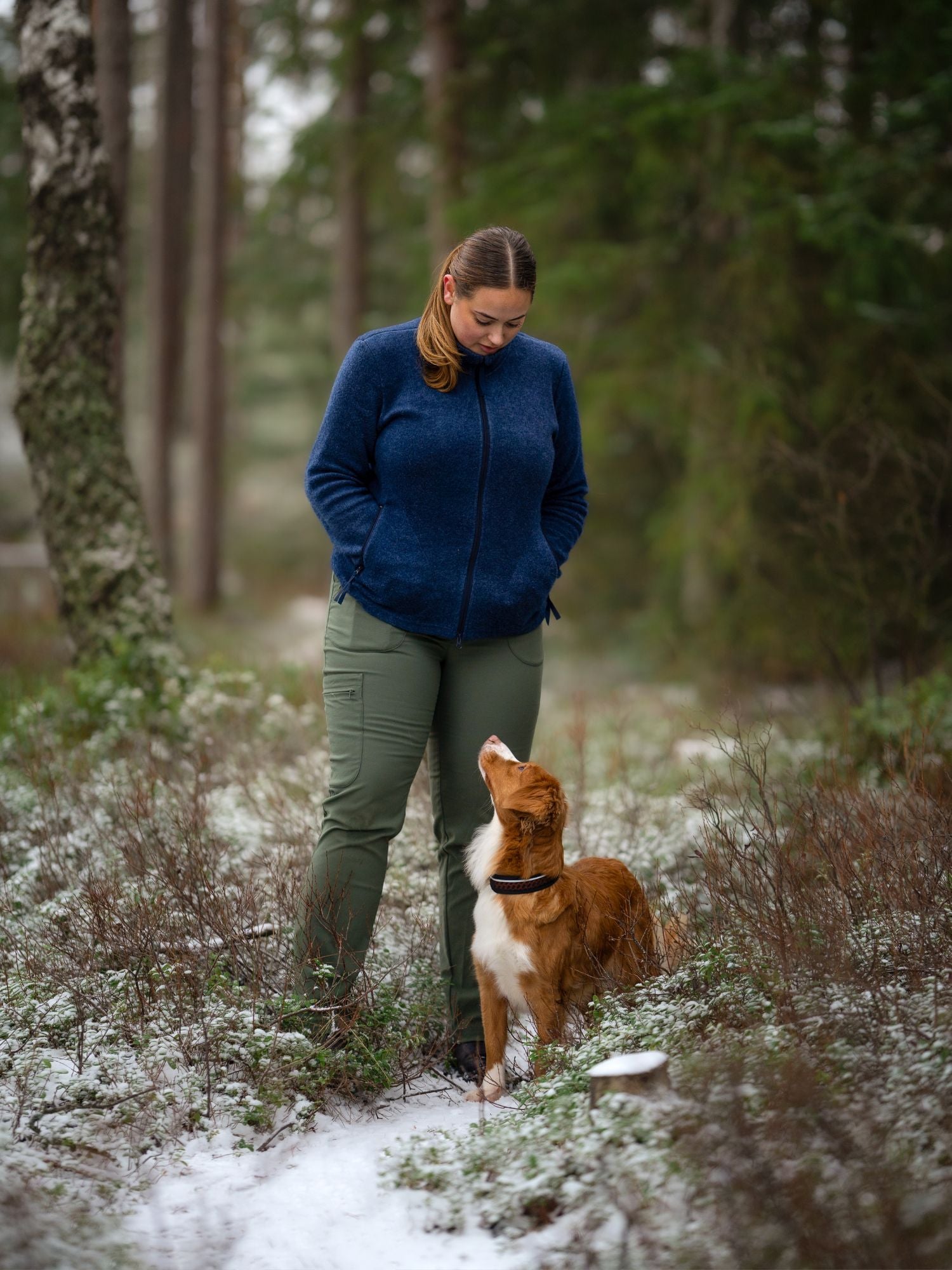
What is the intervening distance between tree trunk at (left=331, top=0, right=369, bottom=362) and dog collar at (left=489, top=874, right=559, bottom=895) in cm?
892

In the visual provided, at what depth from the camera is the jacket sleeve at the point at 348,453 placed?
3291mm

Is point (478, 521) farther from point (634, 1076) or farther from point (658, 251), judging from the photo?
point (658, 251)

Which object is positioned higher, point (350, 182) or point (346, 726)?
point (350, 182)

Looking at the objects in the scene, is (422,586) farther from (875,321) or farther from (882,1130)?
(875,321)

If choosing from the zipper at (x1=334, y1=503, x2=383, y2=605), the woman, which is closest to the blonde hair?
the woman

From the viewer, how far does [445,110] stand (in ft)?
39.1

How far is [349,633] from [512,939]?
41.4 inches


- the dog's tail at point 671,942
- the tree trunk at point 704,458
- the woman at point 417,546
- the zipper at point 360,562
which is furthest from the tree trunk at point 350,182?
the dog's tail at point 671,942

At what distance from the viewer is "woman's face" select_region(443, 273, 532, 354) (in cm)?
319

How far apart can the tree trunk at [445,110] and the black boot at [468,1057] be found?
9.93 meters

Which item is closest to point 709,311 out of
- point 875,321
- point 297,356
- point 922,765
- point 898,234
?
point 875,321

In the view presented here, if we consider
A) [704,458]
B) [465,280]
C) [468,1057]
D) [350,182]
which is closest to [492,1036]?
[468,1057]

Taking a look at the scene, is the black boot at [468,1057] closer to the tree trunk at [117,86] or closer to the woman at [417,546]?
the woman at [417,546]

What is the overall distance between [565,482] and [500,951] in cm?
155
